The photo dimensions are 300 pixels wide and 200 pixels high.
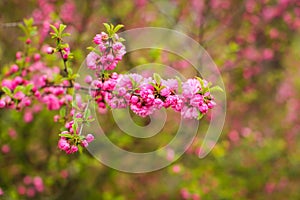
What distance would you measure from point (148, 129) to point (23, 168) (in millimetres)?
1404

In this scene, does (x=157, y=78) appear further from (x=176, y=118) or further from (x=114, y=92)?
(x=176, y=118)

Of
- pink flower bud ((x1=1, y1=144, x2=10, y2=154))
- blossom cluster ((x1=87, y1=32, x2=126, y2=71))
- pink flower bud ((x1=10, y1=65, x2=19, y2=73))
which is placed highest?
pink flower bud ((x1=10, y1=65, x2=19, y2=73))

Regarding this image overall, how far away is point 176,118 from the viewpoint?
16.7 feet

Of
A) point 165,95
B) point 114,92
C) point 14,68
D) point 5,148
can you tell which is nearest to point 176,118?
point 5,148

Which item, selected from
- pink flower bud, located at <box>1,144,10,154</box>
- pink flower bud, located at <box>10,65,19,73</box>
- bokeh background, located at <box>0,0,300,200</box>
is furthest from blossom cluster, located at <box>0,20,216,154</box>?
pink flower bud, located at <box>1,144,10,154</box>

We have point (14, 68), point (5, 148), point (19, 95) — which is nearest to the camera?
point (19, 95)

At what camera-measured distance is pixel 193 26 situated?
464 centimetres

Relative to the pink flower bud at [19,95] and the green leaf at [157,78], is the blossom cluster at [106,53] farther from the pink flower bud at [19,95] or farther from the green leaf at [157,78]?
the pink flower bud at [19,95]

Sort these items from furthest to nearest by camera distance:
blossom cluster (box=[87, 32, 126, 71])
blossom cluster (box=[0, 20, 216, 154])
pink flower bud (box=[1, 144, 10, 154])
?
pink flower bud (box=[1, 144, 10, 154]), blossom cluster (box=[87, 32, 126, 71]), blossom cluster (box=[0, 20, 216, 154])

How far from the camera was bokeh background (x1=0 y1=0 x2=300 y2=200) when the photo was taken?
3951mm

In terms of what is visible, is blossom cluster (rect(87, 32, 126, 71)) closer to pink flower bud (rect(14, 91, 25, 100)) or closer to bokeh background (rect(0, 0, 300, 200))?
pink flower bud (rect(14, 91, 25, 100))

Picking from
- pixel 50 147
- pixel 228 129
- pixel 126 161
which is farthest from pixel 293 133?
→ pixel 50 147

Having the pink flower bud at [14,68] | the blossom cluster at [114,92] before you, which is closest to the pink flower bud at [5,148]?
the pink flower bud at [14,68]

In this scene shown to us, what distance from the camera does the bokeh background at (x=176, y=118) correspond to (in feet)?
13.0
